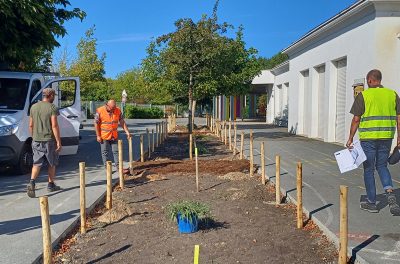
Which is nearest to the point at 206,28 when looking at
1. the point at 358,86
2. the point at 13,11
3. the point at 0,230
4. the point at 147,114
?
the point at 358,86

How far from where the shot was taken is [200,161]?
43.8 ft

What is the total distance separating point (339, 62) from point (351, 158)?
497 inches

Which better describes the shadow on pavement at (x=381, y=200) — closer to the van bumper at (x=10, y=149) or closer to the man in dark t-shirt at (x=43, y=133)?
the man in dark t-shirt at (x=43, y=133)

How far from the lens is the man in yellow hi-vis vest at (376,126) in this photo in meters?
6.66

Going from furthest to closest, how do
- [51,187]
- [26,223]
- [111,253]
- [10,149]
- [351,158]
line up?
[10,149] < [51,187] < [351,158] < [26,223] < [111,253]

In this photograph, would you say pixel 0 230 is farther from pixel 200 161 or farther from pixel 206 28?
pixel 206 28

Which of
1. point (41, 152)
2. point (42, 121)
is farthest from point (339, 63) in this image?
point (41, 152)

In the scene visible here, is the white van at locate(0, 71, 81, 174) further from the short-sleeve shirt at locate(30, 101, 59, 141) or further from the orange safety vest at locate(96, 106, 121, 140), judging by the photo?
the short-sleeve shirt at locate(30, 101, 59, 141)

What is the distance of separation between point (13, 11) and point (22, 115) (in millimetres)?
2471

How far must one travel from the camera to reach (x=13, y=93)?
11.4 meters

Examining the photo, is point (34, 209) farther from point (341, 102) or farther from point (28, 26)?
point (341, 102)

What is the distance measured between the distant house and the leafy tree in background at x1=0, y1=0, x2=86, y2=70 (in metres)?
8.98

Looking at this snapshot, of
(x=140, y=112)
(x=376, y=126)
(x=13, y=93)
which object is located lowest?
(x=140, y=112)

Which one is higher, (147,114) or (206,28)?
(206,28)
